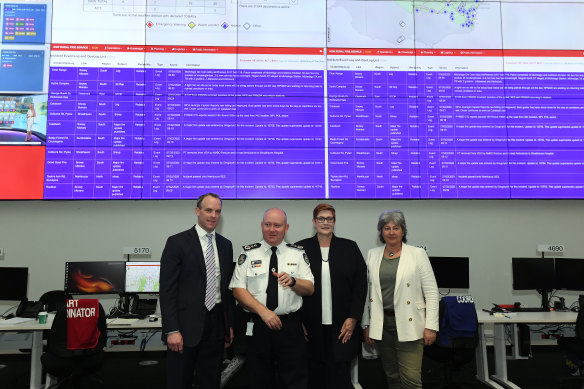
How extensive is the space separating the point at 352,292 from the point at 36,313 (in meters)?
3.16

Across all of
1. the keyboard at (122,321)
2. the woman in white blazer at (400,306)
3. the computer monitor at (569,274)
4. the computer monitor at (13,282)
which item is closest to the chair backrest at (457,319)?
the woman in white blazer at (400,306)

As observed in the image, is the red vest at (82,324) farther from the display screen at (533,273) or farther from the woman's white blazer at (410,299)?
the display screen at (533,273)

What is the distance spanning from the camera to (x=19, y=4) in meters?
4.61

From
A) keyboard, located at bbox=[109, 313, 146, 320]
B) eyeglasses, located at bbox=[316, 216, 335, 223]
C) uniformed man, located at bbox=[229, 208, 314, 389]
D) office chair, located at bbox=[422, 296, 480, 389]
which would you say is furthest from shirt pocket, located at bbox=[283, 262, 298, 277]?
keyboard, located at bbox=[109, 313, 146, 320]

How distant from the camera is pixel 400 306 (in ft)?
8.36

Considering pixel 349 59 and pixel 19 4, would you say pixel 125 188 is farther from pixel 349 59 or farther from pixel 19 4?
→ pixel 349 59

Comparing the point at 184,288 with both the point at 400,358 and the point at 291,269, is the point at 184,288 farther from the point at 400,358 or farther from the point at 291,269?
the point at 400,358

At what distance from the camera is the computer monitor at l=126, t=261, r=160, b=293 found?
13.3 feet

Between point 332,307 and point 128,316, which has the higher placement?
point 332,307

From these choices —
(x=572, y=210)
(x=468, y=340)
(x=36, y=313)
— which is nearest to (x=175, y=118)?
(x=36, y=313)

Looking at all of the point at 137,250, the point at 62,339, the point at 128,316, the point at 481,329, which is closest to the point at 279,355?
the point at 62,339

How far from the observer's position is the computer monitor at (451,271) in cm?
429

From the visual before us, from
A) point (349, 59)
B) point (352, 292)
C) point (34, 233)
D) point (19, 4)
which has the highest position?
point (19, 4)

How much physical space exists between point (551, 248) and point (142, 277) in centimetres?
459
